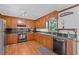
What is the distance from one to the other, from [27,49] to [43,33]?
0.40 meters

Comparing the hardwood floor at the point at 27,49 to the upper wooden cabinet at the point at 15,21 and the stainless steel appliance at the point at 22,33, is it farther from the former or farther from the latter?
the upper wooden cabinet at the point at 15,21

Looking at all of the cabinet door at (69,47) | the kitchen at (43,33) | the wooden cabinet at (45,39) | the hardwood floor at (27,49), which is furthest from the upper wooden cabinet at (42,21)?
the cabinet door at (69,47)

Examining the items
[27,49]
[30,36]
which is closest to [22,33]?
[30,36]

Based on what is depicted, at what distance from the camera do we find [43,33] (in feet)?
6.42

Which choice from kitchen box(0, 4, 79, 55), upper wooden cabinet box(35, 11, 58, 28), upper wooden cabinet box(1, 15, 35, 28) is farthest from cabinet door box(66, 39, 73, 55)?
upper wooden cabinet box(1, 15, 35, 28)

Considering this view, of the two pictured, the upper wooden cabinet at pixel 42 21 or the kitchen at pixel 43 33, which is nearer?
the kitchen at pixel 43 33

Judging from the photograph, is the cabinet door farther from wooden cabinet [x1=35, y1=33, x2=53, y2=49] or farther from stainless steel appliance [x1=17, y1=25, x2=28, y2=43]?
stainless steel appliance [x1=17, y1=25, x2=28, y2=43]

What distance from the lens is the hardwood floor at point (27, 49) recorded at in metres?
1.86

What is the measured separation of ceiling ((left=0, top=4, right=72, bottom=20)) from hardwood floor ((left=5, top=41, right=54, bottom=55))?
484 mm
